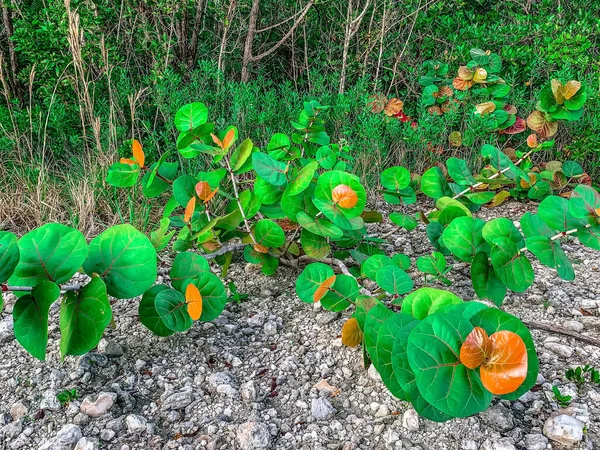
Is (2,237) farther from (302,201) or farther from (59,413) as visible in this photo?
(302,201)

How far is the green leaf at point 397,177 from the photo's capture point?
2080 millimetres

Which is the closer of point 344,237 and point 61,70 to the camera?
point 344,237

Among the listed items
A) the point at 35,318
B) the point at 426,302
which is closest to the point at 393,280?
the point at 426,302

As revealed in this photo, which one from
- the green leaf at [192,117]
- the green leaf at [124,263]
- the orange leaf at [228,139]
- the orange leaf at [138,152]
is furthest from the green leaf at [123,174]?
the green leaf at [124,263]

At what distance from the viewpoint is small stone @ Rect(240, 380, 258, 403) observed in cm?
149

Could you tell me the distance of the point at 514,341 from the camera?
996 mm

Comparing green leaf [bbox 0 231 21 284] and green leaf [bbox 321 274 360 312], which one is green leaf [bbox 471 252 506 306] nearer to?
green leaf [bbox 321 274 360 312]

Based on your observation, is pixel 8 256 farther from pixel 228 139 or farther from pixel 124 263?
pixel 228 139

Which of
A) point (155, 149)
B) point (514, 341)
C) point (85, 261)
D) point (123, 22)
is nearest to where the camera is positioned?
point (514, 341)

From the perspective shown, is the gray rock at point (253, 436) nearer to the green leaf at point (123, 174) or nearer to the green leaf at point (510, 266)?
the green leaf at point (510, 266)

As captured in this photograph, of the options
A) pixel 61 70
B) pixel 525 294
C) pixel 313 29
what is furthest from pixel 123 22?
pixel 525 294

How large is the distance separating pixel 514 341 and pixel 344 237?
1.07 meters

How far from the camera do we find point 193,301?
57.4 inches

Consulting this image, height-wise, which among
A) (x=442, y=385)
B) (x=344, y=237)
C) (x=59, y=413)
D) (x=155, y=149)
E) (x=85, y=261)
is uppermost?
(x=442, y=385)
